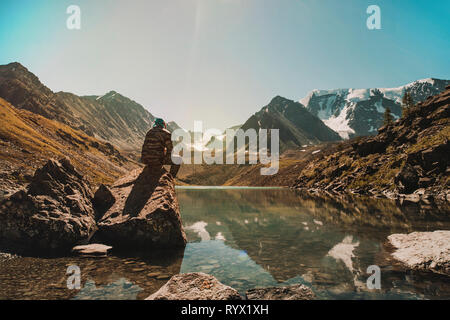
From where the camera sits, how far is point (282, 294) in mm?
9992

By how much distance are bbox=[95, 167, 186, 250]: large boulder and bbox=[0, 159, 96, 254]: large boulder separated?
6.01 ft

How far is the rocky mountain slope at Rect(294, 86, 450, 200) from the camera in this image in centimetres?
7794

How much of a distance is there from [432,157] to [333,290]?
9708 centimetres

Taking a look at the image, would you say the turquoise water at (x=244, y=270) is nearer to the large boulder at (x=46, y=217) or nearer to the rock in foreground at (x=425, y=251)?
the rock in foreground at (x=425, y=251)

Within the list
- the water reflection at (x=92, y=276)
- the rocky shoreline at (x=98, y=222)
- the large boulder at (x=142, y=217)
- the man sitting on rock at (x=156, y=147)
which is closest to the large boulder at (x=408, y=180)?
the rocky shoreline at (x=98, y=222)

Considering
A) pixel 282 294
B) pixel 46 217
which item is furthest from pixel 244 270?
pixel 46 217

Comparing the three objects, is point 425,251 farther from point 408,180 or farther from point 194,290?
point 408,180

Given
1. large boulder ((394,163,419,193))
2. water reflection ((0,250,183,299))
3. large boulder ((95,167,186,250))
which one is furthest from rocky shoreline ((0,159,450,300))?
large boulder ((394,163,419,193))

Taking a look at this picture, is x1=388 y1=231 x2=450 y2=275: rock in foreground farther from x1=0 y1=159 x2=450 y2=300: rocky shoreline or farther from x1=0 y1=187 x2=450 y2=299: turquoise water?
x1=0 y1=187 x2=450 y2=299: turquoise water

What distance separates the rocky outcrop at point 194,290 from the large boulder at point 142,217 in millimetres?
8663

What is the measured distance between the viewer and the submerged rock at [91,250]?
52.6ft
